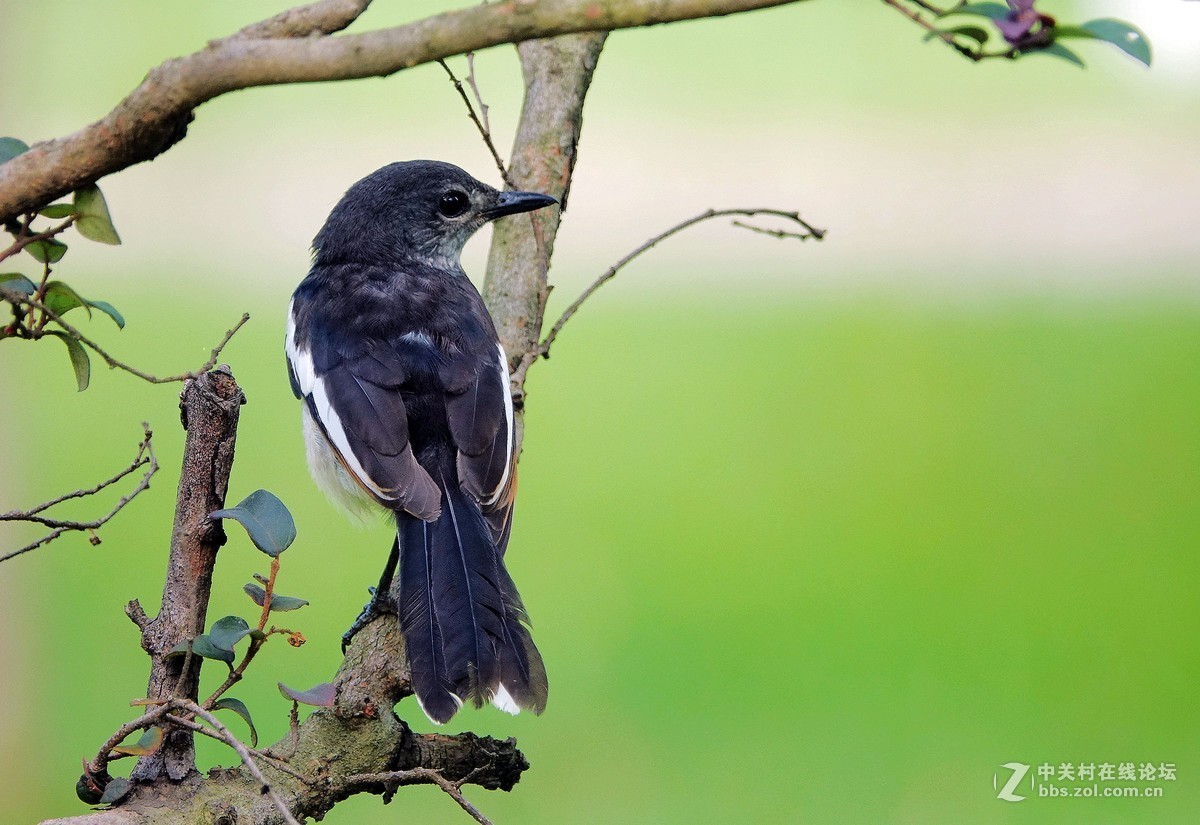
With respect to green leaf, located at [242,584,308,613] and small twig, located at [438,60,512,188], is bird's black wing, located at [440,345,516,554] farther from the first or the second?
green leaf, located at [242,584,308,613]

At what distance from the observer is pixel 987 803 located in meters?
5.30

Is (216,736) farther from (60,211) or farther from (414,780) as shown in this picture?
(60,211)

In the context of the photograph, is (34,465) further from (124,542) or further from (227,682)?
(227,682)

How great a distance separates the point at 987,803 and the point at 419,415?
3.72 meters

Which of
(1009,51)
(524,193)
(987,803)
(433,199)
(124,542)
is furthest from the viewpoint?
(124,542)

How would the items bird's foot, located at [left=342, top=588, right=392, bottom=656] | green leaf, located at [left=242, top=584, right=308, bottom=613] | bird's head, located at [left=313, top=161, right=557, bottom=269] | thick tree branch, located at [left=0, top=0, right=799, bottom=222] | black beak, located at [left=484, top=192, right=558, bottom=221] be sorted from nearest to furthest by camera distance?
1. thick tree branch, located at [left=0, top=0, right=799, bottom=222]
2. green leaf, located at [left=242, top=584, right=308, bottom=613]
3. bird's foot, located at [left=342, top=588, right=392, bottom=656]
4. black beak, located at [left=484, top=192, right=558, bottom=221]
5. bird's head, located at [left=313, top=161, right=557, bottom=269]

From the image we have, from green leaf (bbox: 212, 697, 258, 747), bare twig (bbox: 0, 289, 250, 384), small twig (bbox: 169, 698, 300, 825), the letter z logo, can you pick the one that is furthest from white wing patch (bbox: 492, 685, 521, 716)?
the letter z logo

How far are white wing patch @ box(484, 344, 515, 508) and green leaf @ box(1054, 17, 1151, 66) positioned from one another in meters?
1.68

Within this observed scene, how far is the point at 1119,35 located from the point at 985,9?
18 centimetres

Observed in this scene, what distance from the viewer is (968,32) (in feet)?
5.08

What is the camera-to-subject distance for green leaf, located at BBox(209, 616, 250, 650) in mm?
1817

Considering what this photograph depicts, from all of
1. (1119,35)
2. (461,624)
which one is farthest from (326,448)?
(1119,35)

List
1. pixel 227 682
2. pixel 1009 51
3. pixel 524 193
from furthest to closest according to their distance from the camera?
pixel 524 193, pixel 227 682, pixel 1009 51

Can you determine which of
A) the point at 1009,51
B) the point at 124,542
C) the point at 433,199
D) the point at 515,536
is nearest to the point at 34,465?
the point at 124,542
